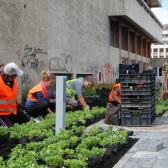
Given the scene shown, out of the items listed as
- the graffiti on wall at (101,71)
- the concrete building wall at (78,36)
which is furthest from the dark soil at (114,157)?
the graffiti on wall at (101,71)

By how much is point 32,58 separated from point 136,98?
24.2 ft

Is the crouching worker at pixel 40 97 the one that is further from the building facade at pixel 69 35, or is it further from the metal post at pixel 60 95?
the building facade at pixel 69 35

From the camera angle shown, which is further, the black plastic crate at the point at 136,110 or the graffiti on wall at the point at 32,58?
the graffiti on wall at the point at 32,58

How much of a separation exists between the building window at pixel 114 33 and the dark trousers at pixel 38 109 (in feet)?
87.1

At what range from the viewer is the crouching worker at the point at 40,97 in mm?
11832

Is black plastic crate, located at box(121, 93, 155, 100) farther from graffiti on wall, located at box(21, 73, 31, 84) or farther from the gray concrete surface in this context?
graffiti on wall, located at box(21, 73, 31, 84)

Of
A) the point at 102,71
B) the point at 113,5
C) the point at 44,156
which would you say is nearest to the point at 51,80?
the point at 44,156

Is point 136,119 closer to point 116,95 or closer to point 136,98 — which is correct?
point 136,98

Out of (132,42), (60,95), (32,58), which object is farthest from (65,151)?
(132,42)

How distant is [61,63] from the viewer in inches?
952

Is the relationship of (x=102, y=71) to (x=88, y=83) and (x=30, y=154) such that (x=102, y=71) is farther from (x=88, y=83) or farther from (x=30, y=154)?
(x=30, y=154)

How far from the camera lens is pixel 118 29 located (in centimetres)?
4100

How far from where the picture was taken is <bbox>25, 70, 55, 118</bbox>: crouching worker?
38.8 feet

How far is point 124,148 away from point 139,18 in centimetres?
3310
